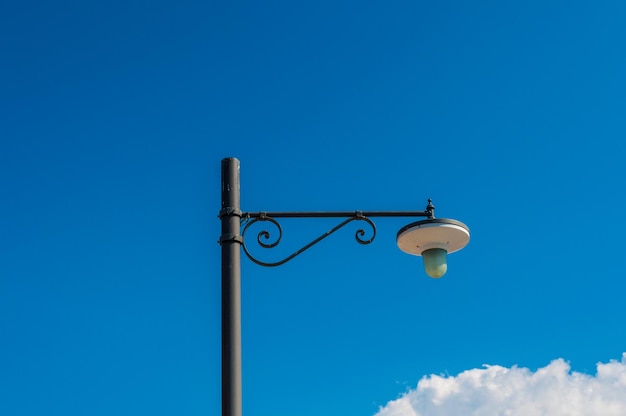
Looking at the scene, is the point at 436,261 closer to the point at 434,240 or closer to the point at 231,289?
the point at 434,240

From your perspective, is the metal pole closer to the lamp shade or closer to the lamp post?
the lamp post

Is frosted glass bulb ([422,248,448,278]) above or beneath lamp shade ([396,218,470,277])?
beneath

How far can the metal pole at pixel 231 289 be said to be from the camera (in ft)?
22.9

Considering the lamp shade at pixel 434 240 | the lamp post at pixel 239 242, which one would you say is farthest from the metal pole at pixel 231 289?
the lamp shade at pixel 434 240

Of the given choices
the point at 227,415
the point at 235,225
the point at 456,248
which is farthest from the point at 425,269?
the point at 227,415

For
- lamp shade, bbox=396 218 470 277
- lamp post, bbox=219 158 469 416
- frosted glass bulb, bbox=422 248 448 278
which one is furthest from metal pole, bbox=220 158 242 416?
frosted glass bulb, bbox=422 248 448 278

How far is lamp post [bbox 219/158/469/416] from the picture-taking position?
23.2 ft

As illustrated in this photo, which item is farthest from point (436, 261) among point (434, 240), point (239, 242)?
point (239, 242)

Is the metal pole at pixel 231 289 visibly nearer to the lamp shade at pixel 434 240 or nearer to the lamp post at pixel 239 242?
the lamp post at pixel 239 242

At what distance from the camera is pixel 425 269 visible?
28.6 feet

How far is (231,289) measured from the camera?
24.2 feet

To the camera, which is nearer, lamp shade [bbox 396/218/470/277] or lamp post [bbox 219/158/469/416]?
lamp post [bbox 219/158/469/416]

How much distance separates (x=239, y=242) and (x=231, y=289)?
496mm

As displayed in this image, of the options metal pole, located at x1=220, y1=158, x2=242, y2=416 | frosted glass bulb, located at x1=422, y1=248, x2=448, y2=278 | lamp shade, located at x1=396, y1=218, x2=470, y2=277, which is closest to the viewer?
metal pole, located at x1=220, y1=158, x2=242, y2=416
